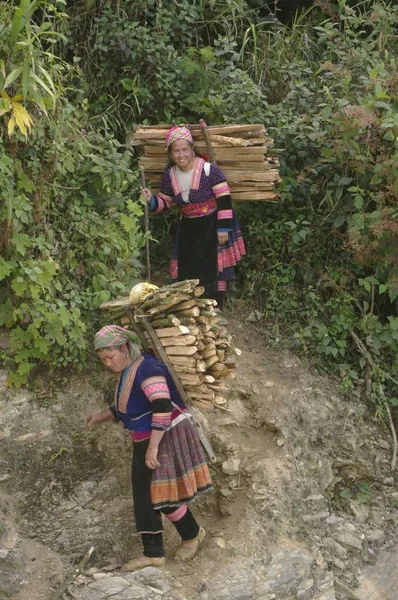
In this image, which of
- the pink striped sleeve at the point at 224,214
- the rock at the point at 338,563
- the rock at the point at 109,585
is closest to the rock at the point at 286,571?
the rock at the point at 338,563

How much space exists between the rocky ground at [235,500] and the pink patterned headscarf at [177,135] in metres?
1.67

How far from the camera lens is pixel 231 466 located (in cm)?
561

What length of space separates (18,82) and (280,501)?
118 inches

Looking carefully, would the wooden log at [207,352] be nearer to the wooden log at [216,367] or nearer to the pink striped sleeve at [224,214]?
the wooden log at [216,367]

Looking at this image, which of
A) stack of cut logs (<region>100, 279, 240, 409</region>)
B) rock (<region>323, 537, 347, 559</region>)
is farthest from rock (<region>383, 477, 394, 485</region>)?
stack of cut logs (<region>100, 279, 240, 409</region>)

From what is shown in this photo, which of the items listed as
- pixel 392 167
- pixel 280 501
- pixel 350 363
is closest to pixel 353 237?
pixel 392 167

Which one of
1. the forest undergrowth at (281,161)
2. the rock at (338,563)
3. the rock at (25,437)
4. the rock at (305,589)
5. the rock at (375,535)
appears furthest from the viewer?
the rock at (375,535)

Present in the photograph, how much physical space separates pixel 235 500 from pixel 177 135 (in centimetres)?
245

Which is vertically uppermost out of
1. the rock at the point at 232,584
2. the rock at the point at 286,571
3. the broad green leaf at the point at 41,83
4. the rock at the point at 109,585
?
the broad green leaf at the point at 41,83

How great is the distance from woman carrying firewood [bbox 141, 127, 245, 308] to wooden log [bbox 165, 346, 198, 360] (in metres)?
1.61

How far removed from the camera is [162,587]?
4.62 m

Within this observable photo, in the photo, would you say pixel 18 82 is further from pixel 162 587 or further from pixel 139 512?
pixel 162 587

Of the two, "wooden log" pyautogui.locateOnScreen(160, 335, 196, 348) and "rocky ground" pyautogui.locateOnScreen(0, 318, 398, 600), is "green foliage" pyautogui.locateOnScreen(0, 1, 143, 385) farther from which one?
"wooden log" pyautogui.locateOnScreen(160, 335, 196, 348)

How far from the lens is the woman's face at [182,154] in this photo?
600cm
